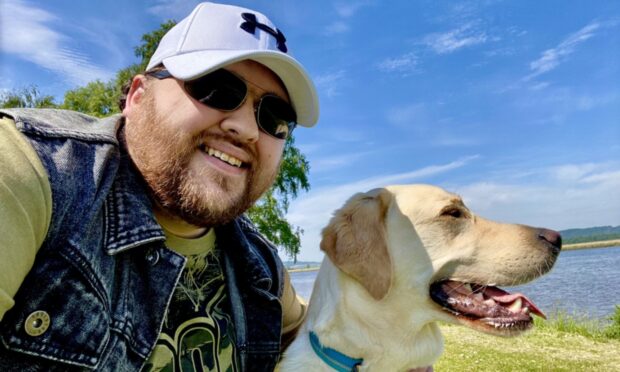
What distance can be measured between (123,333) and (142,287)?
0.82 ft

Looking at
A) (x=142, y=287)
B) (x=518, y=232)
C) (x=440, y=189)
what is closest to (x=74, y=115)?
(x=142, y=287)

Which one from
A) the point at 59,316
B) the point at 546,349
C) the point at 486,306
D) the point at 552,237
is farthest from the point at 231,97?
the point at 546,349

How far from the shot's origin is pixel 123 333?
81.5 inches

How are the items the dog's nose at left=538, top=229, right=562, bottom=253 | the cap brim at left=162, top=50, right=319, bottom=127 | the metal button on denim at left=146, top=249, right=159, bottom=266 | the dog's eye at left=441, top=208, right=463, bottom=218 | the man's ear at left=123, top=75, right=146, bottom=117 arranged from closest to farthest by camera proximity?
the metal button on denim at left=146, top=249, right=159, bottom=266, the cap brim at left=162, top=50, right=319, bottom=127, the man's ear at left=123, top=75, right=146, bottom=117, the dog's nose at left=538, top=229, right=562, bottom=253, the dog's eye at left=441, top=208, right=463, bottom=218

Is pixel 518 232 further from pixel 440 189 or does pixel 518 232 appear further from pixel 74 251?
pixel 74 251

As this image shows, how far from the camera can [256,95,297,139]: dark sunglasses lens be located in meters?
2.76

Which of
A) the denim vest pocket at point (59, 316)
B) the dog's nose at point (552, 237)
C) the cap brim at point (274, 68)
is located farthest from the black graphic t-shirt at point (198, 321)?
the dog's nose at point (552, 237)

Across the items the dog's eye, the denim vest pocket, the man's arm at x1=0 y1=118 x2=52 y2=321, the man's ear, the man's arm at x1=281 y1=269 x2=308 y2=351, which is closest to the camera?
the man's arm at x1=0 y1=118 x2=52 y2=321

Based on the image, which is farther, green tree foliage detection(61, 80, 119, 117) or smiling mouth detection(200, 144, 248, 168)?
green tree foliage detection(61, 80, 119, 117)

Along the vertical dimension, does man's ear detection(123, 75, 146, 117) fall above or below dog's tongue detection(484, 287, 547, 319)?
above

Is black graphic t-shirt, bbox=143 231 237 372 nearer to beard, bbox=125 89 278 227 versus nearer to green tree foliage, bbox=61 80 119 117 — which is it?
beard, bbox=125 89 278 227

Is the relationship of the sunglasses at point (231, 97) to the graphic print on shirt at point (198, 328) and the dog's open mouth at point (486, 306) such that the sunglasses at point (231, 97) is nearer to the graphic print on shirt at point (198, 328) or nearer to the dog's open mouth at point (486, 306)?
the graphic print on shirt at point (198, 328)

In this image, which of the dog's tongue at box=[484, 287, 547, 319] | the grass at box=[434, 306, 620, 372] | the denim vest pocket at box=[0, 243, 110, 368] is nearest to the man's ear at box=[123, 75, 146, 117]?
the denim vest pocket at box=[0, 243, 110, 368]

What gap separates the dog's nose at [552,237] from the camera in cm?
303
